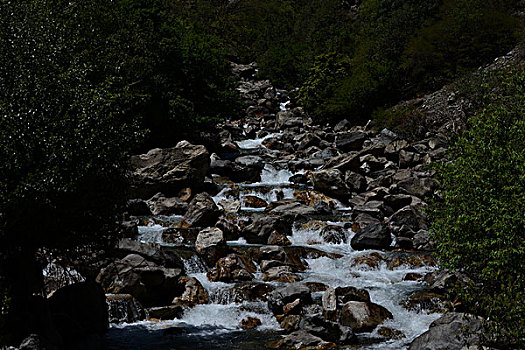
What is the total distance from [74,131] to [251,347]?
Answer: 8.25m

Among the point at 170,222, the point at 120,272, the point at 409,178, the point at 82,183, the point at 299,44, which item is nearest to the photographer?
the point at 82,183

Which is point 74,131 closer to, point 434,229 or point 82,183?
point 82,183

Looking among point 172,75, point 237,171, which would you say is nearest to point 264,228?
point 237,171

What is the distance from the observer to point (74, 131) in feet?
41.1

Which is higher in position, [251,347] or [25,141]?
[25,141]

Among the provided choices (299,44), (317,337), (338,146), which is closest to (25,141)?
(317,337)

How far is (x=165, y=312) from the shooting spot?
634 inches

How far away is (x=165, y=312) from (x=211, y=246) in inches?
173

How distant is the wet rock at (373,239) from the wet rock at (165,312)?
9834mm

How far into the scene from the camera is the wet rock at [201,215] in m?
24.6

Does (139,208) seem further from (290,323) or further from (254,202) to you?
(290,323)

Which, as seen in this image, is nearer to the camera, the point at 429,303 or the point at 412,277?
the point at 429,303

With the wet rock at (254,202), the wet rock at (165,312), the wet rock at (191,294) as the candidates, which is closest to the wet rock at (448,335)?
the wet rock at (191,294)

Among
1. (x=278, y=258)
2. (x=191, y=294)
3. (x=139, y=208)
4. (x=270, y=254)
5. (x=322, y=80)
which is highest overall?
(x=322, y=80)
